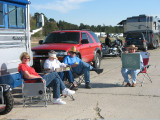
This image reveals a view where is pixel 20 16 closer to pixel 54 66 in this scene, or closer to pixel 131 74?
pixel 54 66

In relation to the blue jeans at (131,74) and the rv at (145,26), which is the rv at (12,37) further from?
the rv at (145,26)

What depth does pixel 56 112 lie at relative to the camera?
5.44 m

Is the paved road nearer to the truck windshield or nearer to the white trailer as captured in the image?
the white trailer

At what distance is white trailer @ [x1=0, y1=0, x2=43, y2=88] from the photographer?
20.4ft

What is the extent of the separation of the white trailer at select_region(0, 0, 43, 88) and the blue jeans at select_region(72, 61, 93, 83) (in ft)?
5.15

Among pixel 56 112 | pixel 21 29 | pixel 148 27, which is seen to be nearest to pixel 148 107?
pixel 56 112

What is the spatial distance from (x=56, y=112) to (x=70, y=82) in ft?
6.21

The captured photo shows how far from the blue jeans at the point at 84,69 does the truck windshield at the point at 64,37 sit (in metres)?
2.64

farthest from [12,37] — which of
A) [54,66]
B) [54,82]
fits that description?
[54,82]

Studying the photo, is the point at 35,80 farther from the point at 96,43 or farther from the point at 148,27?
the point at 148,27

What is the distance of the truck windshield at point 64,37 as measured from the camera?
10388mm

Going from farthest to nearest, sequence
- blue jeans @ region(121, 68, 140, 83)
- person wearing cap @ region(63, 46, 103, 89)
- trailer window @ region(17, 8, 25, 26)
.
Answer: blue jeans @ region(121, 68, 140, 83)
person wearing cap @ region(63, 46, 103, 89)
trailer window @ region(17, 8, 25, 26)

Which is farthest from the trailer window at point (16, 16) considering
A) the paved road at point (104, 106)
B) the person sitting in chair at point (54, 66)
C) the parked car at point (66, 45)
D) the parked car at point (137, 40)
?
the parked car at point (137, 40)

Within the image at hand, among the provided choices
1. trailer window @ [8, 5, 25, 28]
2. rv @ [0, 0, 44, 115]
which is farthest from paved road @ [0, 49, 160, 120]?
trailer window @ [8, 5, 25, 28]
